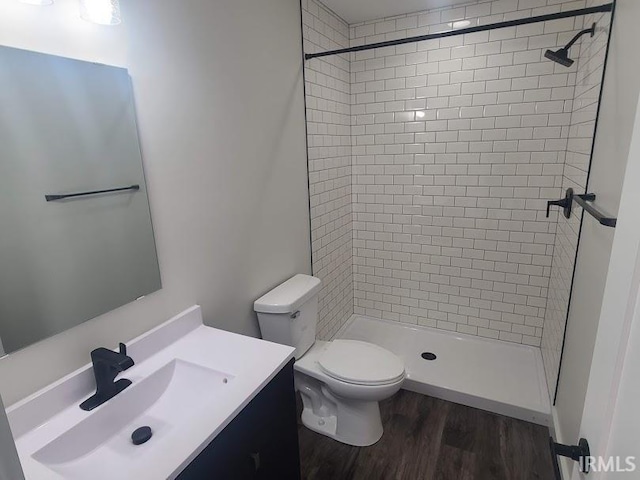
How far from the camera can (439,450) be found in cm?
194

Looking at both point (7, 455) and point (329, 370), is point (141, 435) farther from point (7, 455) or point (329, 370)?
point (329, 370)

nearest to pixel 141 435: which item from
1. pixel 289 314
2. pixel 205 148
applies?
pixel 289 314

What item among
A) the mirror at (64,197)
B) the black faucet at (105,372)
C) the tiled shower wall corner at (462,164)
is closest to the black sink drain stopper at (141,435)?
the black faucet at (105,372)

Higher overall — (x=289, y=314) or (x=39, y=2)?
(x=39, y=2)

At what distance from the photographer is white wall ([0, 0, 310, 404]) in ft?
3.60

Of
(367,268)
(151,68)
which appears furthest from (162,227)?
(367,268)

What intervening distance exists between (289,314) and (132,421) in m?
0.86

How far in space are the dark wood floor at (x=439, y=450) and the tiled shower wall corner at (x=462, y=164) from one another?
36.4 inches

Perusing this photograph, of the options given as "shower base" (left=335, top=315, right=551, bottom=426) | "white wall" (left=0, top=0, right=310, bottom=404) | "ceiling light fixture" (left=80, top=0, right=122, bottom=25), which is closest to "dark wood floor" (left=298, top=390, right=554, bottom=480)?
"shower base" (left=335, top=315, right=551, bottom=426)

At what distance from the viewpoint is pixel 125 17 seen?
3.89 ft

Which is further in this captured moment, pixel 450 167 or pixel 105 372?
pixel 450 167

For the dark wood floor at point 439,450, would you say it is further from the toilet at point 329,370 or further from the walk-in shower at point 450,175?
the walk-in shower at point 450,175

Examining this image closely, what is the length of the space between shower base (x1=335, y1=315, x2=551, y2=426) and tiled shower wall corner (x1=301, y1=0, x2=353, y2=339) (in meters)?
0.42

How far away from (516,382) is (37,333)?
2.59 metres
